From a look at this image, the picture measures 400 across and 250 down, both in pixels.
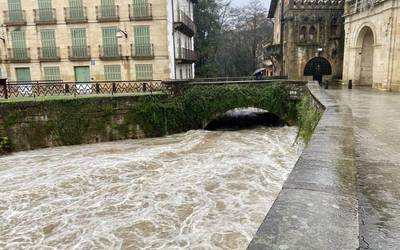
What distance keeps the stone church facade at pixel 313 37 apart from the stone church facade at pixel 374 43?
11.5 feet

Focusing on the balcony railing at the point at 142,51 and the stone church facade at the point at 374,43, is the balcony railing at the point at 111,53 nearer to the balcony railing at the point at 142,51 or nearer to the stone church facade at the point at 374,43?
the balcony railing at the point at 142,51

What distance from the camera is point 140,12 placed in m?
22.8

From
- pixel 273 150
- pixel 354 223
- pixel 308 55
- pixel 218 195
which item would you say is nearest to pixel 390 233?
pixel 354 223

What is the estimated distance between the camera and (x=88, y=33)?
23266 mm

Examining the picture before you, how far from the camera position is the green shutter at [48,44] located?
76.8 ft

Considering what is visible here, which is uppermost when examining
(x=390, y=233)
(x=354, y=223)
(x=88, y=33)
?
(x=88, y=33)

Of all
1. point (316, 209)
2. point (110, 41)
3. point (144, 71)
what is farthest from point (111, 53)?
point (316, 209)

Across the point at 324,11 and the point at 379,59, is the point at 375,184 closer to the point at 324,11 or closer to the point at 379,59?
the point at 379,59

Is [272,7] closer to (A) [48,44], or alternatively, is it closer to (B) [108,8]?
(B) [108,8]

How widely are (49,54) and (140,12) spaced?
23.2 feet

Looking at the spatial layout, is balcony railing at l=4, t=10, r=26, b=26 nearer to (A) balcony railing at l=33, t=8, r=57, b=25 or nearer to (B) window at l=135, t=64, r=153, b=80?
(A) balcony railing at l=33, t=8, r=57, b=25

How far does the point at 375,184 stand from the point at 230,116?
18.7 m

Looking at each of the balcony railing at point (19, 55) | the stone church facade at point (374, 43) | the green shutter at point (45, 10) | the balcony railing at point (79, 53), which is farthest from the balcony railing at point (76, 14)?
the stone church facade at point (374, 43)

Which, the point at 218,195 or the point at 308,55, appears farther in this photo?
the point at 308,55
